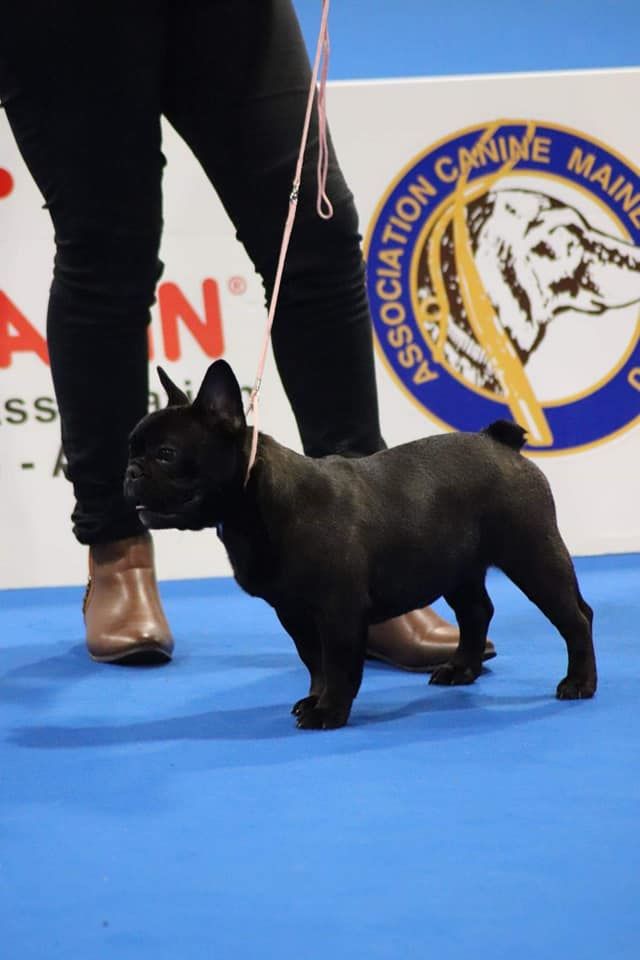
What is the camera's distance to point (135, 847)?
3.17 ft

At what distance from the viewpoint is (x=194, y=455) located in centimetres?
128

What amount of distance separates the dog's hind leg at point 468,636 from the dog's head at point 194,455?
352 millimetres

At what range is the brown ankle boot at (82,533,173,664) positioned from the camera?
5.53 ft

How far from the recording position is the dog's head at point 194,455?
1277mm

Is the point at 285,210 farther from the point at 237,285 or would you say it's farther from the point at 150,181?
the point at 237,285

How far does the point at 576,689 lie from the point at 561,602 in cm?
9

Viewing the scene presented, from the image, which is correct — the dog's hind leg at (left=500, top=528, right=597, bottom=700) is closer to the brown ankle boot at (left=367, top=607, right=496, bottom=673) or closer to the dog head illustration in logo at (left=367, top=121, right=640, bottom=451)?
the brown ankle boot at (left=367, top=607, right=496, bottom=673)

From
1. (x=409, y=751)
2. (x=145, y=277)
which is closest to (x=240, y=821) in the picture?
(x=409, y=751)

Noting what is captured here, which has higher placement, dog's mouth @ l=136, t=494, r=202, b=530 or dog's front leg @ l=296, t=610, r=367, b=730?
dog's mouth @ l=136, t=494, r=202, b=530

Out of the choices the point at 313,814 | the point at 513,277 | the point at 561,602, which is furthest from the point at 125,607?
the point at 513,277

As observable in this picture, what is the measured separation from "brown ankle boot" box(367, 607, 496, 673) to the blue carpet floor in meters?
0.02

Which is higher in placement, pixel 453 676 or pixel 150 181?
pixel 150 181

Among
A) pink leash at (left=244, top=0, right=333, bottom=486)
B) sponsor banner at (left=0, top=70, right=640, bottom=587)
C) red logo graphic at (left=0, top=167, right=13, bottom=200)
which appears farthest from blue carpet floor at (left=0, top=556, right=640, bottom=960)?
red logo graphic at (left=0, top=167, right=13, bottom=200)

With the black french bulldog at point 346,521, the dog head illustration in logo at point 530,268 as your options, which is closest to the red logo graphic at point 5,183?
the dog head illustration in logo at point 530,268
